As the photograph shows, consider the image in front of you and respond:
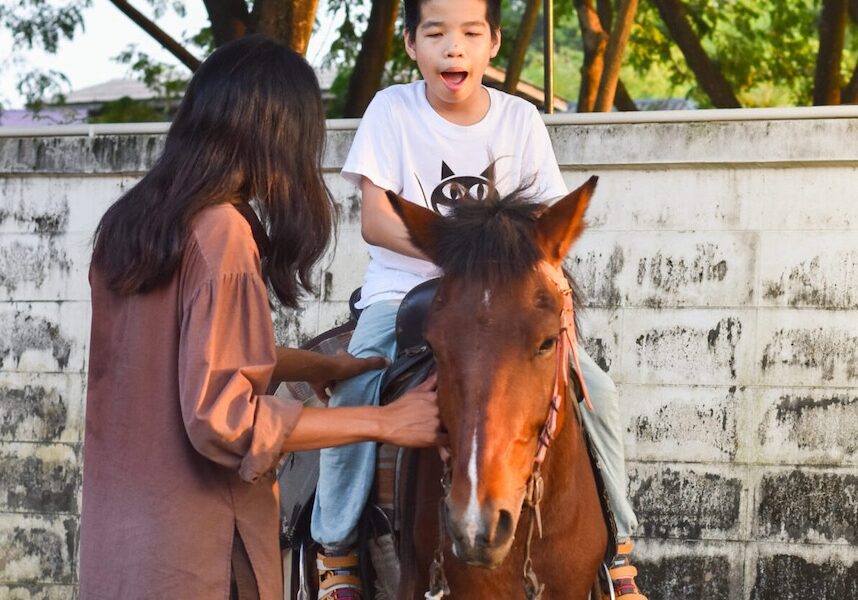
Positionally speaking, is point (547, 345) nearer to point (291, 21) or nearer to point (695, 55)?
A: point (291, 21)

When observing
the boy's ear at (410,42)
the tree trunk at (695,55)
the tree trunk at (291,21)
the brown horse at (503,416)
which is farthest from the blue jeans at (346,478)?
the tree trunk at (695,55)

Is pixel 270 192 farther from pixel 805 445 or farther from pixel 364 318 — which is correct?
pixel 805 445

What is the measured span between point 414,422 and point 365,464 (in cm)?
94

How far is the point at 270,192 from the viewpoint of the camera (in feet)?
10.2

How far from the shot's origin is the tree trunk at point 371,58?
1082 centimetres

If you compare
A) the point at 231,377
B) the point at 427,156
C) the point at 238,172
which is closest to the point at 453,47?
the point at 427,156

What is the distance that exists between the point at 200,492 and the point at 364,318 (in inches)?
58.2

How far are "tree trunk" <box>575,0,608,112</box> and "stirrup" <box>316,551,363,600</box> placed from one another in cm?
799

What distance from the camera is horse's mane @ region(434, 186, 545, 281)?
10.5 ft

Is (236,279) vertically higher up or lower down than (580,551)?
higher up

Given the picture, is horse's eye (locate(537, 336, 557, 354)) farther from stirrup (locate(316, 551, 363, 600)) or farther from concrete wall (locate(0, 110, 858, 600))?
concrete wall (locate(0, 110, 858, 600))

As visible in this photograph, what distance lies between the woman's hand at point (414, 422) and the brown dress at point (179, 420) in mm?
265

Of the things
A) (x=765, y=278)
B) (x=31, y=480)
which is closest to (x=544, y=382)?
(x=765, y=278)

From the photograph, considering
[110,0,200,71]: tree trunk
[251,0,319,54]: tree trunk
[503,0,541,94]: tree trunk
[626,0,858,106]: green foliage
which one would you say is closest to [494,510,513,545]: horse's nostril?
[251,0,319,54]: tree trunk
